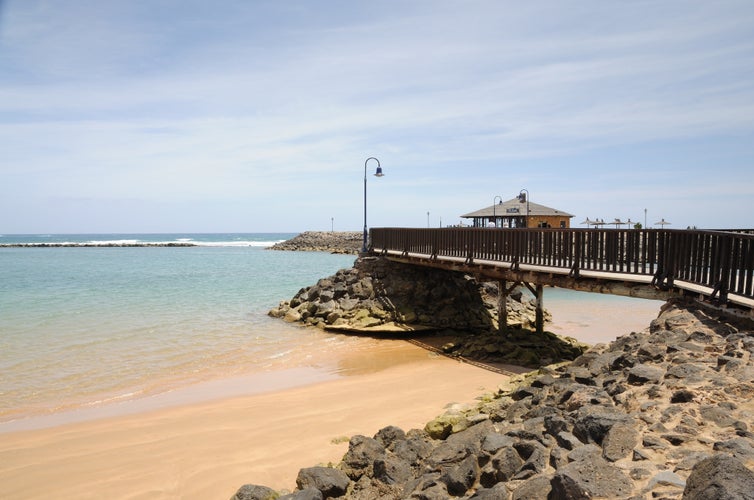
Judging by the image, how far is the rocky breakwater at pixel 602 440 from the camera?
4266mm

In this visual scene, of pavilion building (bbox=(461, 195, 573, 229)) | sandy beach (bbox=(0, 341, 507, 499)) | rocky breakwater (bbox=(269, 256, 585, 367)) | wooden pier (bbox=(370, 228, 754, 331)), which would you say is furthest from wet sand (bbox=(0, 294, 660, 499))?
pavilion building (bbox=(461, 195, 573, 229))

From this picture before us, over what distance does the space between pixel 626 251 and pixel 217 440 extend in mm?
10038

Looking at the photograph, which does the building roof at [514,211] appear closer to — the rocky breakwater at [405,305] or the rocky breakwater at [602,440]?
the rocky breakwater at [405,305]

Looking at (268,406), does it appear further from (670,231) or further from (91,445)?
(670,231)

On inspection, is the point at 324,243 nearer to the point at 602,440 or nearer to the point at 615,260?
the point at 615,260

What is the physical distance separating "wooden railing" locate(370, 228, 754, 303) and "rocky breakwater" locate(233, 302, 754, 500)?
1236mm

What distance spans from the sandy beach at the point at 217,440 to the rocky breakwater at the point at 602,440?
1.52m

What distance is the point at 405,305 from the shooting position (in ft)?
68.0

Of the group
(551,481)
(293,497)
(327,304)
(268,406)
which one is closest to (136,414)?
(268,406)

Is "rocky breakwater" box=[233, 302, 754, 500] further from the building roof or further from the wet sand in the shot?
the building roof

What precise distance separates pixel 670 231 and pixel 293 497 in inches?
369

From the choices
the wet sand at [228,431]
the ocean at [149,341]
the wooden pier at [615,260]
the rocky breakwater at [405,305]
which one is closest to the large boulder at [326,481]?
the wet sand at [228,431]

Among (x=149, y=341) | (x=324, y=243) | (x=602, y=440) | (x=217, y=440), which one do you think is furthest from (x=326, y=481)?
(x=324, y=243)

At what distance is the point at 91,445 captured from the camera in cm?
898
